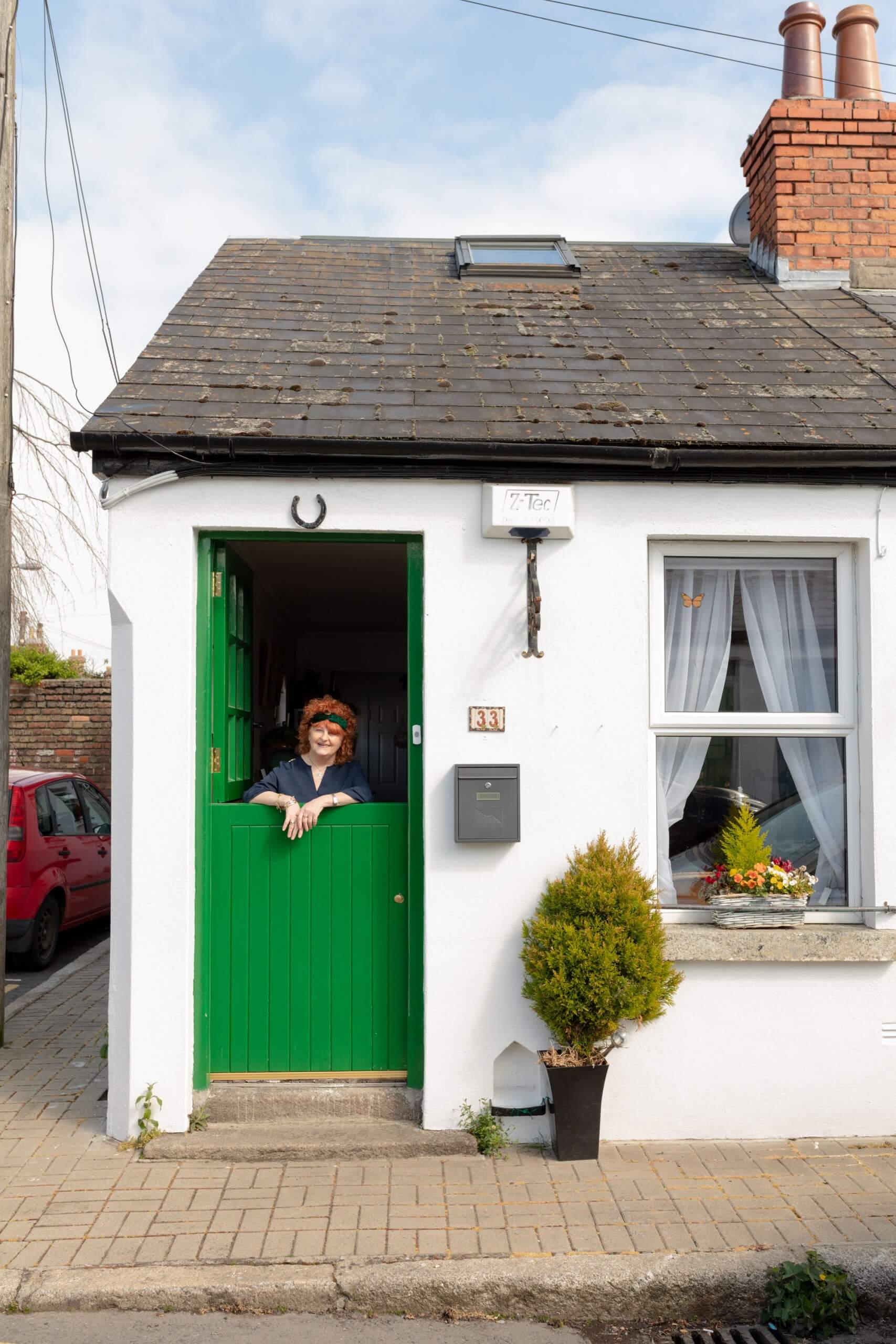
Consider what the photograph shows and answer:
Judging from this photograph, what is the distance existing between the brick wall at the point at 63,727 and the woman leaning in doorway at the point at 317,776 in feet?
29.4

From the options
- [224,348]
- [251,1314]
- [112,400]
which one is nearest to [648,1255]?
[251,1314]

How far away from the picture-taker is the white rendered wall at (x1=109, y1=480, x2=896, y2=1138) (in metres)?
5.06

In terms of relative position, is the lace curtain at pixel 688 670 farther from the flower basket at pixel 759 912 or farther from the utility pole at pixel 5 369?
the utility pole at pixel 5 369

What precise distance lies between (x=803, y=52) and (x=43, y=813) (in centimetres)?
868

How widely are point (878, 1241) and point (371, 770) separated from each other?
6903mm

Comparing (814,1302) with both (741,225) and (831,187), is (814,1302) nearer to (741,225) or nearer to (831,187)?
(831,187)

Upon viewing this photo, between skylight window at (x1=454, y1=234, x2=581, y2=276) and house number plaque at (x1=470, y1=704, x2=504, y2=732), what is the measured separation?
379cm

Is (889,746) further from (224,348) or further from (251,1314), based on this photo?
(224,348)

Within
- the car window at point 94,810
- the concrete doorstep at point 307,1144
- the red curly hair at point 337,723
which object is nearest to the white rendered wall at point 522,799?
the concrete doorstep at point 307,1144

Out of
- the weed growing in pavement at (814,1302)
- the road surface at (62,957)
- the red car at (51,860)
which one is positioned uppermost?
the red car at (51,860)

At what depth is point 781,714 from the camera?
544cm

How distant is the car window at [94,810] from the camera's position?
34.6ft

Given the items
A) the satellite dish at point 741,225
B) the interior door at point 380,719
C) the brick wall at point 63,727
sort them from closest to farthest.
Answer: the satellite dish at point 741,225, the interior door at point 380,719, the brick wall at point 63,727

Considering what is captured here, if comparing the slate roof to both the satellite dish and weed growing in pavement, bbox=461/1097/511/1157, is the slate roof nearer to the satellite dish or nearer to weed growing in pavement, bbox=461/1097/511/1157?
the satellite dish
